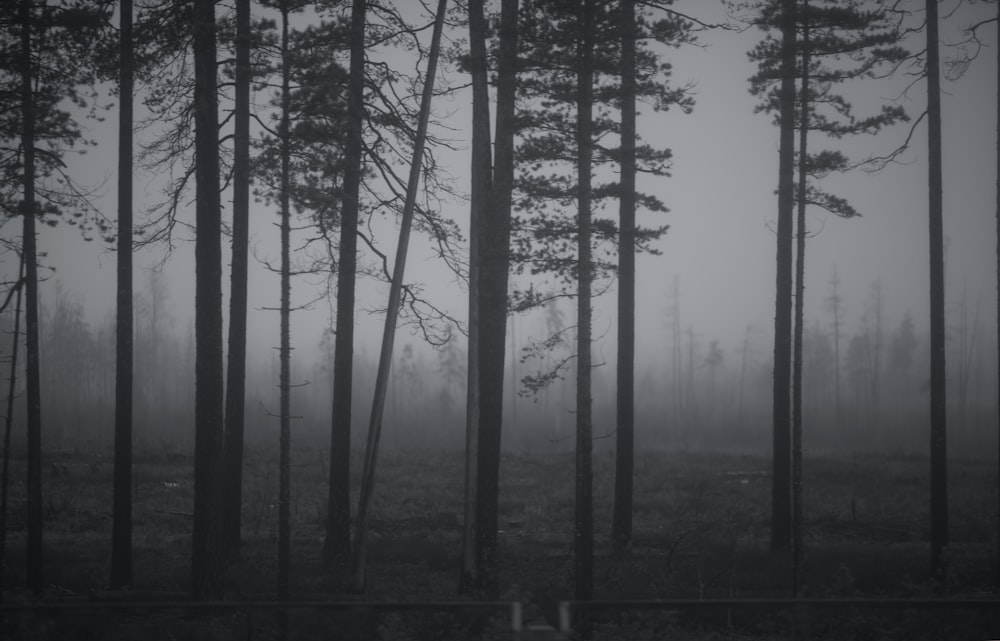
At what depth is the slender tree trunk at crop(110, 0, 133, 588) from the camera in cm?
1059

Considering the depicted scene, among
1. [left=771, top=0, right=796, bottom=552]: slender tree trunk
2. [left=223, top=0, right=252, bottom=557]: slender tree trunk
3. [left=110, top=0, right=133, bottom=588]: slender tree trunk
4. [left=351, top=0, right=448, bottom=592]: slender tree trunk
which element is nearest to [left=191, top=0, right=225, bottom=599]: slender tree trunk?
[left=223, top=0, right=252, bottom=557]: slender tree trunk

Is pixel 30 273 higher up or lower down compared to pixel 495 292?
higher up

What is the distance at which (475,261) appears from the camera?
10797 millimetres

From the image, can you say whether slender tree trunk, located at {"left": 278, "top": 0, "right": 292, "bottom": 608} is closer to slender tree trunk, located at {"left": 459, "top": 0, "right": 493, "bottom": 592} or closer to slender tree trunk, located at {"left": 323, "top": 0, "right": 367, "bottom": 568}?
slender tree trunk, located at {"left": 323, "top": 0, "right": 367, "bottom": 568}

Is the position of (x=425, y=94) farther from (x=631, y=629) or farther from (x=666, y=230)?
(x=631, y=629)

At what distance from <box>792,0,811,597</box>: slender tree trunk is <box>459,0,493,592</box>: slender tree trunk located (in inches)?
226

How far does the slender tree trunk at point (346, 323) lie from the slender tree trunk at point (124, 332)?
11.4 feet

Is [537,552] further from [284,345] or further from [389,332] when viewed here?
[284,345]

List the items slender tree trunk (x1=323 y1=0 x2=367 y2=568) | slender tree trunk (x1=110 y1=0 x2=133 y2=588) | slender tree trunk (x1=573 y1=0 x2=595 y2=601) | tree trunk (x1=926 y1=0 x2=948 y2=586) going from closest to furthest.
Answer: slender tree trunk (x1=573 y1=0 x2=595 y2=601), slender tree trunk (x1=110 y1=0 x2=133 y2=588), tree trunk (x1=926 y1=0 x2=948 y2=586), slender tree trunk (x1=323 y1=0 x2=367 y2=568)

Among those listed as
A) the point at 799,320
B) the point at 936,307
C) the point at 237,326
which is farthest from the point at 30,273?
the point at 936,307

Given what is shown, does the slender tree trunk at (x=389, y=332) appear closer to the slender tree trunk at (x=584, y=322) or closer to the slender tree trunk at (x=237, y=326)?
the slender tree trunk at (x=584, y=322)

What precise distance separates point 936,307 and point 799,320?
2.54m

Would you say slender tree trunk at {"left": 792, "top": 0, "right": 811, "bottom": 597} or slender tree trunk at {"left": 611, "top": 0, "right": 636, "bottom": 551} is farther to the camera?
slender tree trunk at {"left": 611, "top": 0, "right": 636, "bottom": 551}

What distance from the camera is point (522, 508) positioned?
914 inches
